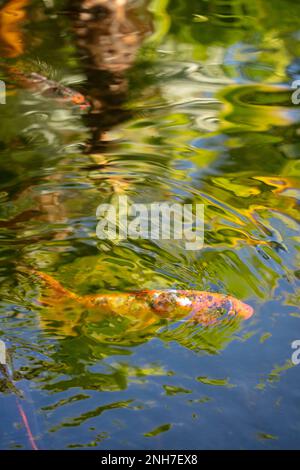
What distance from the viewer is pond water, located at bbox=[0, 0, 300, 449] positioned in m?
2.12

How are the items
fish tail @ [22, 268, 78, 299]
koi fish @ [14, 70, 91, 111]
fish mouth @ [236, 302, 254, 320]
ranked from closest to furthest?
fish mouth @ [236, 302, 254, 320], fish tail @ [22, 268, 78, 299], koi fish @ [14, 70, 91, 111]

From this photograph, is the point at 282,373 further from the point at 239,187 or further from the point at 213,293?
the point at 239,187

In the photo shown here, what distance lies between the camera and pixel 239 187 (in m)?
3.39

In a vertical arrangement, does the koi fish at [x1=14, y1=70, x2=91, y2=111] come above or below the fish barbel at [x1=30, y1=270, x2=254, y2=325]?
above

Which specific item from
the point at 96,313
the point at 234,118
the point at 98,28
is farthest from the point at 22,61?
the point at 96,313

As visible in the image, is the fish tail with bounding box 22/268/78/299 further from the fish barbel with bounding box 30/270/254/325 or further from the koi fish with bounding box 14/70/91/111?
the koi fish with bounding box 14/70/91/111

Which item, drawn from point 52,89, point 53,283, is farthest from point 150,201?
point 52,89

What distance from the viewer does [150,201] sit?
130 inches

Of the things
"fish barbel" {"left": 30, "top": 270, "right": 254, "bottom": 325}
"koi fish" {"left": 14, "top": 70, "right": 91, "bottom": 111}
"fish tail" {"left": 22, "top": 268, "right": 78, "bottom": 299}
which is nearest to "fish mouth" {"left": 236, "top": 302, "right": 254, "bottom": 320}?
"fish barbel" {"left": 30, "top": 270, "right": 254, "bottom": 325}

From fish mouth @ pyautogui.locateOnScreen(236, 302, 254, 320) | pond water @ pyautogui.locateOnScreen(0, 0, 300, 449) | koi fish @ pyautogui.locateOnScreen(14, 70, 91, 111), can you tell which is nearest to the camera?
pond water @ pyautogui.locateOnScreen(0, 0, 300, 449)

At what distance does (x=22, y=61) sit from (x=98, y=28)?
82 cm

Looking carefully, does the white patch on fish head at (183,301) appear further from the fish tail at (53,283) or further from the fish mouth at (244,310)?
the fish tail at (53,283)

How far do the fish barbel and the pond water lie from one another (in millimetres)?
44

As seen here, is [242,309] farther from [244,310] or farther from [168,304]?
[168,304]
